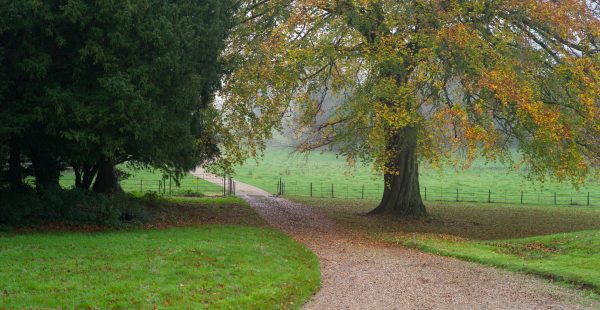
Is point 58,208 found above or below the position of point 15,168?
below

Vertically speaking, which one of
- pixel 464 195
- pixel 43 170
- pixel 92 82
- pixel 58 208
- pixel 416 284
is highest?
pixel 92 82

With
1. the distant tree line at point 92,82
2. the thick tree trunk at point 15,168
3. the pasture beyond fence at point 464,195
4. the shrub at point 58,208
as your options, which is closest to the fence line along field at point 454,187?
the pasture beyond fence at point 464,195

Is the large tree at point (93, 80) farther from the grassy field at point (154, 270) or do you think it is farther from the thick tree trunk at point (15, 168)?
the grassy field at point (154, 270)

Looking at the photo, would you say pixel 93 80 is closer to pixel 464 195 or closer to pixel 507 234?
pixel 507 234

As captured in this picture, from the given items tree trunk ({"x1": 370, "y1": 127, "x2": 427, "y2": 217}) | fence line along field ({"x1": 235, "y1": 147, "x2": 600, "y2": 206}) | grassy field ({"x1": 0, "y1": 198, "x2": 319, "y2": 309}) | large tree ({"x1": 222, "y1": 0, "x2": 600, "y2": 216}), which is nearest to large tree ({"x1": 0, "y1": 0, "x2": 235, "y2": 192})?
grassy field ({"x1": 0, "y1": 198, "x2": 319, "y2": 309})

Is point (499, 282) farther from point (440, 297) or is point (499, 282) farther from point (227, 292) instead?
point (227, 292)

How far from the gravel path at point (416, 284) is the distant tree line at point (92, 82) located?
5.72 m

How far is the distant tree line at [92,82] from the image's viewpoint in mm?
14359

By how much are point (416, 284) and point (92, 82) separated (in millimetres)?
9863

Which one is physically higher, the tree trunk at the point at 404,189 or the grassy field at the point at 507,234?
the tree trunk at the point at 404,189

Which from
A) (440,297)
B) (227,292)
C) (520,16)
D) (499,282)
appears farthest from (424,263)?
(520,16)

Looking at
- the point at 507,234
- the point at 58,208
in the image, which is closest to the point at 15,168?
the point at 58,208

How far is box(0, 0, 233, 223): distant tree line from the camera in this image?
47.1ft

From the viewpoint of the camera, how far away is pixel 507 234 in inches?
834
